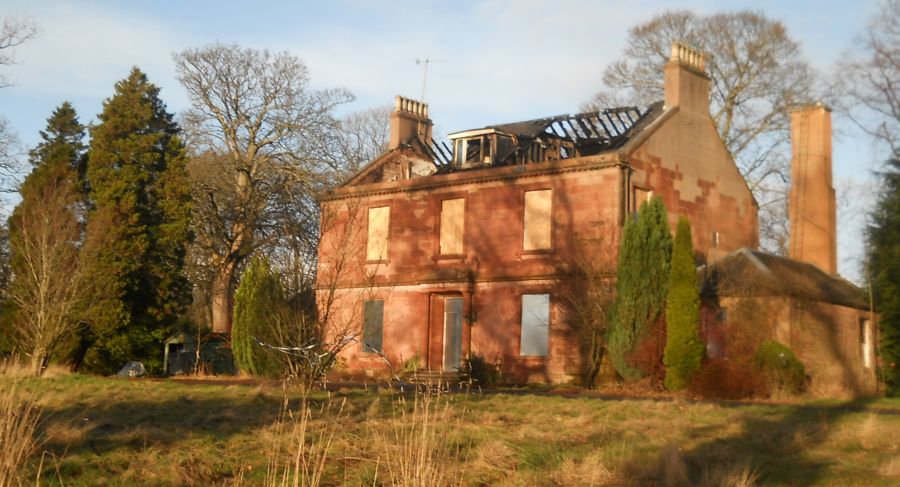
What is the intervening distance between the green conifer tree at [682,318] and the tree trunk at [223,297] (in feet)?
67.6

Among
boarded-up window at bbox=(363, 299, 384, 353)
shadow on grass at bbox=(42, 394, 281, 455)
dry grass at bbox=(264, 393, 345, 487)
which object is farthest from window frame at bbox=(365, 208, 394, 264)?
dry grass at bbox=(264, 393, 345, 487)

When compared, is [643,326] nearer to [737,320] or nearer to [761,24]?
[737,320]

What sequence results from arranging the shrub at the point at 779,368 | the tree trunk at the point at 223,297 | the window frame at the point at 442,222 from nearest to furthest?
the shrub at the point at 779,368 → the window frame at the point at 442,222 → the tree trunk at the point at 223,297

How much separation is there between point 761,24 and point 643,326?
1919 cm

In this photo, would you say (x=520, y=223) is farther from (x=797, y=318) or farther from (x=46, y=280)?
(x=46, y=280)

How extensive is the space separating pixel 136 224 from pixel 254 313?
683 cm

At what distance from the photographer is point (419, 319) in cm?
3111

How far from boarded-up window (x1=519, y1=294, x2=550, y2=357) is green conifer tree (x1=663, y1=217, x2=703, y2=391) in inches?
201

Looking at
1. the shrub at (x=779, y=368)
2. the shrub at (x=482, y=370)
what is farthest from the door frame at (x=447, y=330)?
the shrub at (x=779, y=368)

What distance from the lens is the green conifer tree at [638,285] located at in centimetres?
2409

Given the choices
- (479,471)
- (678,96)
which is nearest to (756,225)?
(678,96)

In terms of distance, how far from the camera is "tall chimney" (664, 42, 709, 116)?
30.9m

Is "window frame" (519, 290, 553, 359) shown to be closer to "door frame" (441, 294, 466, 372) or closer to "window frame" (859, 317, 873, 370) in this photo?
"door frame" (441, 294, 466, 372)

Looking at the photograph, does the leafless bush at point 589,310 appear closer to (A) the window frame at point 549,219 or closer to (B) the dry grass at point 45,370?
(A) the window frame at point 549,219
